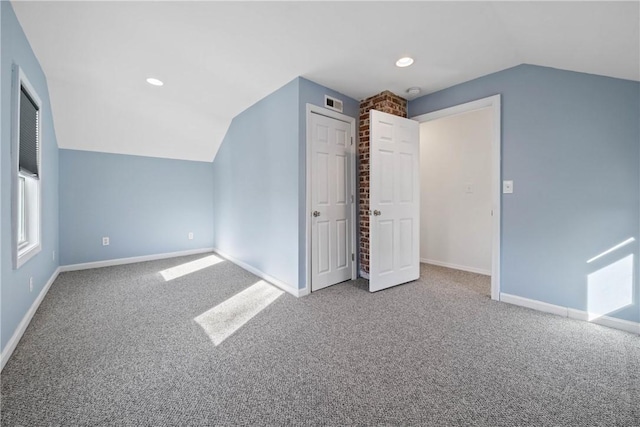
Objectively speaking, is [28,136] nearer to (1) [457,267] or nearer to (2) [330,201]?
(2) [330,201]

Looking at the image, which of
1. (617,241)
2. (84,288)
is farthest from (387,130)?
(84,288)

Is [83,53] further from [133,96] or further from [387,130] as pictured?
[387,130]

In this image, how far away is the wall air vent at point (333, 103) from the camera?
3.01 metres

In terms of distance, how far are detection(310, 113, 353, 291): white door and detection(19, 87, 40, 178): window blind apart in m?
2.53

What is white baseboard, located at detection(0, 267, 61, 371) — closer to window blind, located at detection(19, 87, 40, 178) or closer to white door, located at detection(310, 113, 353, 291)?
window blind, located at detection(19, 87, 40, 178)

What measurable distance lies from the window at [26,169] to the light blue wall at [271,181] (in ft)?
6.91

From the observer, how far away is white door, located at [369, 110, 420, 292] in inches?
113

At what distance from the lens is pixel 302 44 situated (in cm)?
216

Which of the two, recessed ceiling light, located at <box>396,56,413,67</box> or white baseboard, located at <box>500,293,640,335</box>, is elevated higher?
recessed ceiling light, located at <box>396,56,413,67</box>

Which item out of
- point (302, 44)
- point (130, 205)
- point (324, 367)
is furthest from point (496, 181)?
point (130, 205)

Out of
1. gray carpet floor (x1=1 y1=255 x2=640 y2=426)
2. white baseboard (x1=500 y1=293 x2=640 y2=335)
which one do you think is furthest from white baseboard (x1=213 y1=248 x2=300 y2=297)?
white baseboard (x1=500 y1=293 x2=640 y2=335)

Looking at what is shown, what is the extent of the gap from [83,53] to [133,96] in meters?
0.94

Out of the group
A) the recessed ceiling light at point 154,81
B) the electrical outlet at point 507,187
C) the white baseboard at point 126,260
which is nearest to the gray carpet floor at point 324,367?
the electrical outlet at point 507,187

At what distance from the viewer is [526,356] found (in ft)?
5.66
